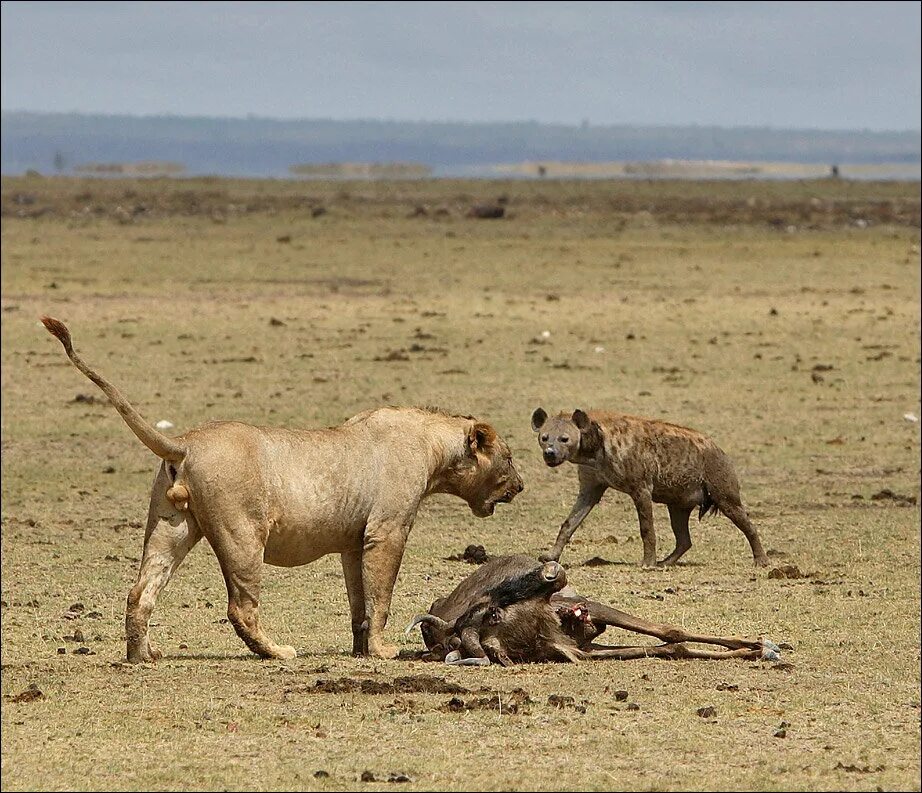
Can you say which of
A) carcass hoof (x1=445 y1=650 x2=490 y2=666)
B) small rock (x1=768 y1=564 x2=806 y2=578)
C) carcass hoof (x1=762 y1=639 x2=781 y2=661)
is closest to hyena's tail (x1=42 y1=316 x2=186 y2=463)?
carcass hoof (x1=445 y1=650 x2=490 y2=666)

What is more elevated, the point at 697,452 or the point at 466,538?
the point at 697,452

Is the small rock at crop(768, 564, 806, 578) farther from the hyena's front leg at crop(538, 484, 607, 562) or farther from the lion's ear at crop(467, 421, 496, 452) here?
the lion's ear at crop(467, 421, 496, 452)

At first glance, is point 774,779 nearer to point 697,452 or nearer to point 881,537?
point 697,452

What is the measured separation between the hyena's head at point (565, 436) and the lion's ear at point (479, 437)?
247cm

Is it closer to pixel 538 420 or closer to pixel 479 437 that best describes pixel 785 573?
pixel 538 420

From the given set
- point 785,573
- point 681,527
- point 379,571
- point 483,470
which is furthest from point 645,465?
point 379,571

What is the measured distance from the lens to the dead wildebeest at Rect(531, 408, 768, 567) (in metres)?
12.2

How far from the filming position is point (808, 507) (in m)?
14.3

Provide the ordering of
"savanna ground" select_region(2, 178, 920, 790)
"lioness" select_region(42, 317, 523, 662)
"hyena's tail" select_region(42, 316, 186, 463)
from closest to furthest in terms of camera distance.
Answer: "savanna ground" select_region(2, 178, 920, 790) → "hyena's tail" select_region(42, 316, 186, 463) → "lioness" select_region(42, 317, 523, 662)

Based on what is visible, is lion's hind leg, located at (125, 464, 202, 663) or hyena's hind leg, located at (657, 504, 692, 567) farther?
hyena's hind leg, located at (657, 504, 692, 567)

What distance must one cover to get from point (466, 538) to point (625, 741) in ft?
19.4

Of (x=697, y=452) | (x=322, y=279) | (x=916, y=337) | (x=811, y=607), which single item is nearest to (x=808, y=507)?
(x=697, y=452)

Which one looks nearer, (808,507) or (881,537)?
(881,537)

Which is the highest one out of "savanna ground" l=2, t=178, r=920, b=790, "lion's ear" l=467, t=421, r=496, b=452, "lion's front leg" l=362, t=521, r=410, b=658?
"lion's ear" l=467, t=421, r=496, b=452
